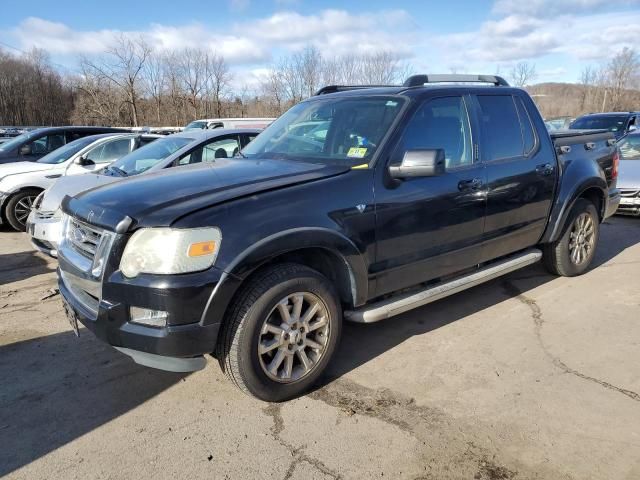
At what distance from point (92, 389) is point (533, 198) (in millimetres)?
3921

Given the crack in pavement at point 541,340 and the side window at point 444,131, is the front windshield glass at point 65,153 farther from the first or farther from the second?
the crack in pavement at point 541,340

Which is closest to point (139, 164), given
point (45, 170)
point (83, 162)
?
point (83, 162)

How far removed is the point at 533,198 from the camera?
4.47 metres

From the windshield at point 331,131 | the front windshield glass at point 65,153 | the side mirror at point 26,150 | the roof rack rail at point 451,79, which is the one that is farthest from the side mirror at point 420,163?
the side mirror at point 26,150

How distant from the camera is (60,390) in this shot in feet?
10.8

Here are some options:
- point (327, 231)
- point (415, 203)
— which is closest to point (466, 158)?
point (415, 203)

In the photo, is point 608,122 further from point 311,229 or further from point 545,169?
point 311,229

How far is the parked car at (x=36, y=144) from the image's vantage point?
397 inches

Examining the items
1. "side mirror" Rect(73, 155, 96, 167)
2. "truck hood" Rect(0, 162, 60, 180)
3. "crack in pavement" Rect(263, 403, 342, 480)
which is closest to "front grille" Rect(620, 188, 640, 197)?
"crack in pavement" Rect(263, 403, 342, 480)

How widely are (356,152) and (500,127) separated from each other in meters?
1.59

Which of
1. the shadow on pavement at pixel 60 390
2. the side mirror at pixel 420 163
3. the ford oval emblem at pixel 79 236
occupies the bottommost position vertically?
the shadow on pavement at pixel 60 390

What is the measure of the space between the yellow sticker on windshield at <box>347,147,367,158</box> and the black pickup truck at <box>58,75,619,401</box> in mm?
38

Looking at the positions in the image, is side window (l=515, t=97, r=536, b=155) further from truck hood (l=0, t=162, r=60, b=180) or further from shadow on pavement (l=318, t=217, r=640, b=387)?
truck hood (l=0, t=162, r=60, b=180)

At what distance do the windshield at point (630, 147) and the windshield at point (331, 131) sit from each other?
7595mm
